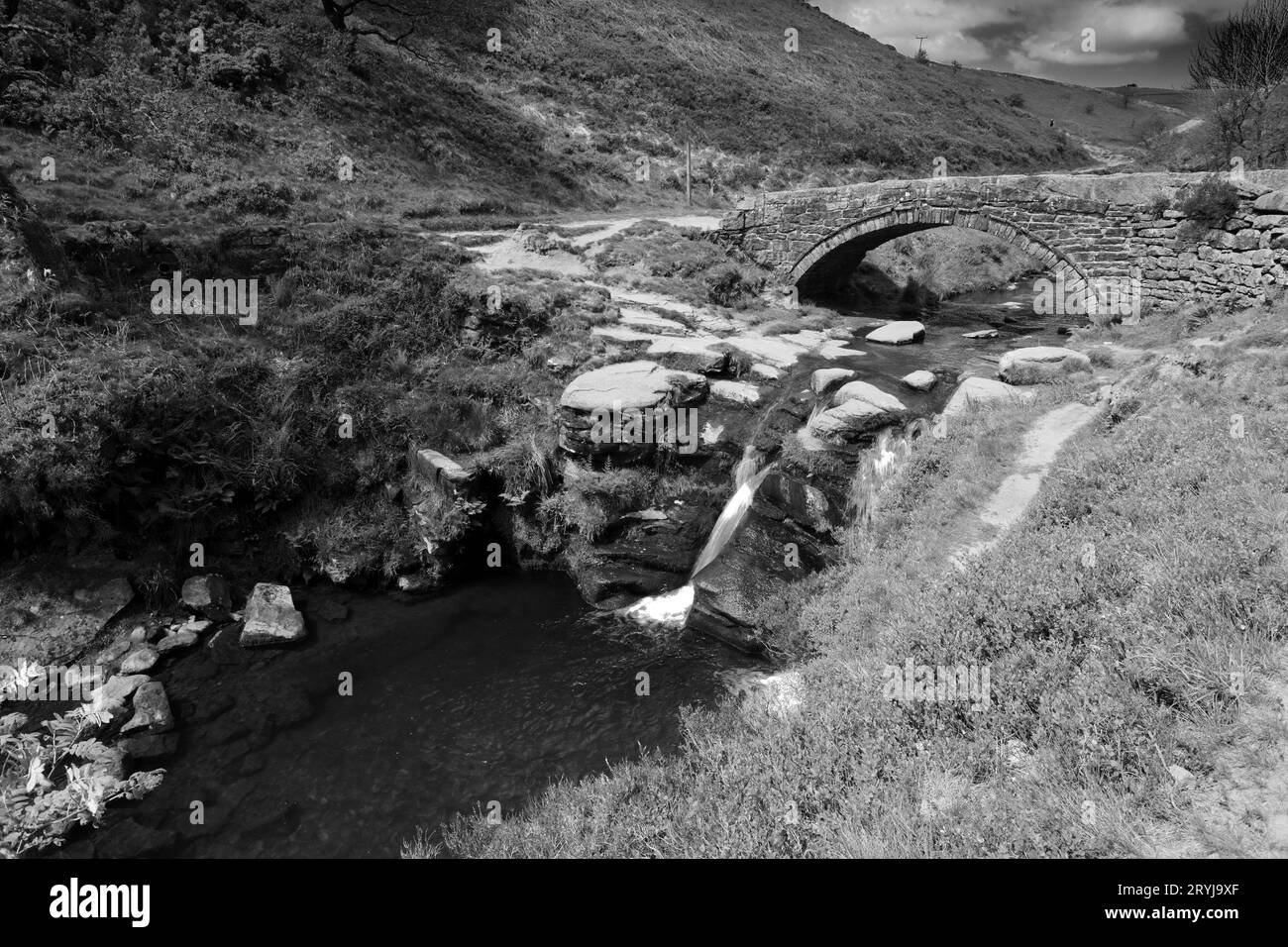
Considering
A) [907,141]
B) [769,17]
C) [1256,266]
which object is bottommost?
[1256,266]

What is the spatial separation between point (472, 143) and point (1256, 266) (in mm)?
31058

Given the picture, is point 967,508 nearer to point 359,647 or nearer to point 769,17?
point 359,647

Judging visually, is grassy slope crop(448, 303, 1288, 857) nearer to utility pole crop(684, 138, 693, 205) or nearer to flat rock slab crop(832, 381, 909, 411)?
flat rock slab crop(832, 381, 909, 411)

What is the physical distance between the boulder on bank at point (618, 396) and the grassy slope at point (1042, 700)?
19.8 ft

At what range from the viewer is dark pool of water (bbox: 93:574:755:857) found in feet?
27.1

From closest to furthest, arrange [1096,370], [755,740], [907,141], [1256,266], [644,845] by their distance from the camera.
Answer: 1. [644,845]
2. [755,740]
3. [1096,370]
4. [1256,266]
5. [907,141]

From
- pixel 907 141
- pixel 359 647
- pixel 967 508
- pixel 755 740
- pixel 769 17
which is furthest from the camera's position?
pixel 769 17

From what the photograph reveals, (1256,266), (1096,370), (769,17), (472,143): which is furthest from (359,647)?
(769,17)

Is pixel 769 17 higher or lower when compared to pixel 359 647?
higher

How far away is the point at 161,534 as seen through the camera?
12.4m

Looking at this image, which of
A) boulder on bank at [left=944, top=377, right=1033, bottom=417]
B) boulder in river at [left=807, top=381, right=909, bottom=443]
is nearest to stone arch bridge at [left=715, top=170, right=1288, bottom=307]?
boulder on bank at [left=944, top=377, right=1033, bottom=417]

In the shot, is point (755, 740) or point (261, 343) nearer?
point (755, 740)

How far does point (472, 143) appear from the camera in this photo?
32.8m

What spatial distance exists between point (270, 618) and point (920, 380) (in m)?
14.3
